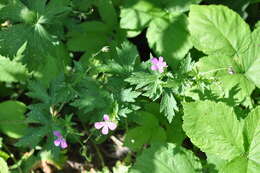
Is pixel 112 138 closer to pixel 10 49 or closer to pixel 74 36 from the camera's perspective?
pixel 74 36

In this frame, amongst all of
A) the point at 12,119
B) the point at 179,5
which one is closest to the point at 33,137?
the point at 12,119

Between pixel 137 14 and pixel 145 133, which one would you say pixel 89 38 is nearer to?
pixel 137 14

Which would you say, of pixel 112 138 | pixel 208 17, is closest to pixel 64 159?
pixel 112 138

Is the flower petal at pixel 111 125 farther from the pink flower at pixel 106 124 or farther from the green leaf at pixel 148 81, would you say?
the green leaf at pixel 148 81

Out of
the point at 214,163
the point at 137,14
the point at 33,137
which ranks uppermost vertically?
the point at 137,14

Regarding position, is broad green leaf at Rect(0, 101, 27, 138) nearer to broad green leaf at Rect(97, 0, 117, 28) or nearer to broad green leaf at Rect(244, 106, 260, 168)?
broad green leaf at Rect(97, 0, 117, 28)

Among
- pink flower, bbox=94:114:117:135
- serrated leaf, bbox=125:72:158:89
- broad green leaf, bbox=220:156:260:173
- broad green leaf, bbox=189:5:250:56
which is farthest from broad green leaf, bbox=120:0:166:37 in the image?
broad green leaf, bbox=220:156:260:173

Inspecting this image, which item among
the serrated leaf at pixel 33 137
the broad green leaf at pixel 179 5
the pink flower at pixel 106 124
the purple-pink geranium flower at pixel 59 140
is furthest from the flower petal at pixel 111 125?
the broad green leaf at pixel 179 5
